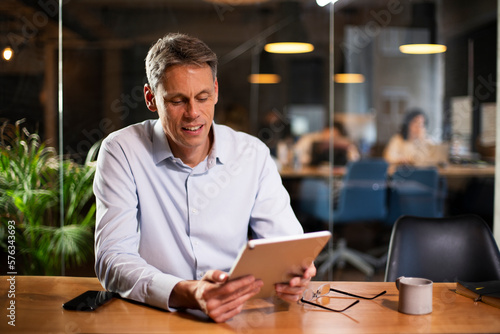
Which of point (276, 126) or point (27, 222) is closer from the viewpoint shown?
point (27, 222)

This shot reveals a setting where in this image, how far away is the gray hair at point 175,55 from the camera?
1.83 meters

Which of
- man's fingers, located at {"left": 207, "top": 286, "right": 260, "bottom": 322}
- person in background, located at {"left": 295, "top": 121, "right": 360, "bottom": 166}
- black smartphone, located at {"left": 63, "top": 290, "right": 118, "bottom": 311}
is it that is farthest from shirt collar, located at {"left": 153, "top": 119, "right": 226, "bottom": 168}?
person in background, located at {"left": 295, "top": 121, "right": 360, "bottom": 166}

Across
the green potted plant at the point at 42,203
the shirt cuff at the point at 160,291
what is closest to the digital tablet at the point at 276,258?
the shirt cuff at the point at 160,291

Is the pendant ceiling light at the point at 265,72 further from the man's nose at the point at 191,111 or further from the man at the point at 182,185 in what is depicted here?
the man's nose at the point at 191,111

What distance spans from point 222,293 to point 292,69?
→ 3.65 m

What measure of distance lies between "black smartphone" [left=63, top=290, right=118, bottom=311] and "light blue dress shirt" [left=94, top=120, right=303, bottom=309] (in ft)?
0.40

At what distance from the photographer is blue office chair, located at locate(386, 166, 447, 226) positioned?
4645 millimetres

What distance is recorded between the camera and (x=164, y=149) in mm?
1966

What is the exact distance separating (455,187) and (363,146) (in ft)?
2.90

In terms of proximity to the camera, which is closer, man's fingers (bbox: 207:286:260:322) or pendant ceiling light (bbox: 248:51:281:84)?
man's fingers (bbox: 207:286:260:322)

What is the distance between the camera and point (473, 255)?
223 centimetres

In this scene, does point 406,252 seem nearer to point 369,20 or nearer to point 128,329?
point 128,329

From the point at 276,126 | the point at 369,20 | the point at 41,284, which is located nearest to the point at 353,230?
the point at 276,126

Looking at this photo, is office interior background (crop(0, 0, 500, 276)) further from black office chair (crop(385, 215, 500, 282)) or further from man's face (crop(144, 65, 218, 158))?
black office chair (crop(385, 215, 500, 282))
